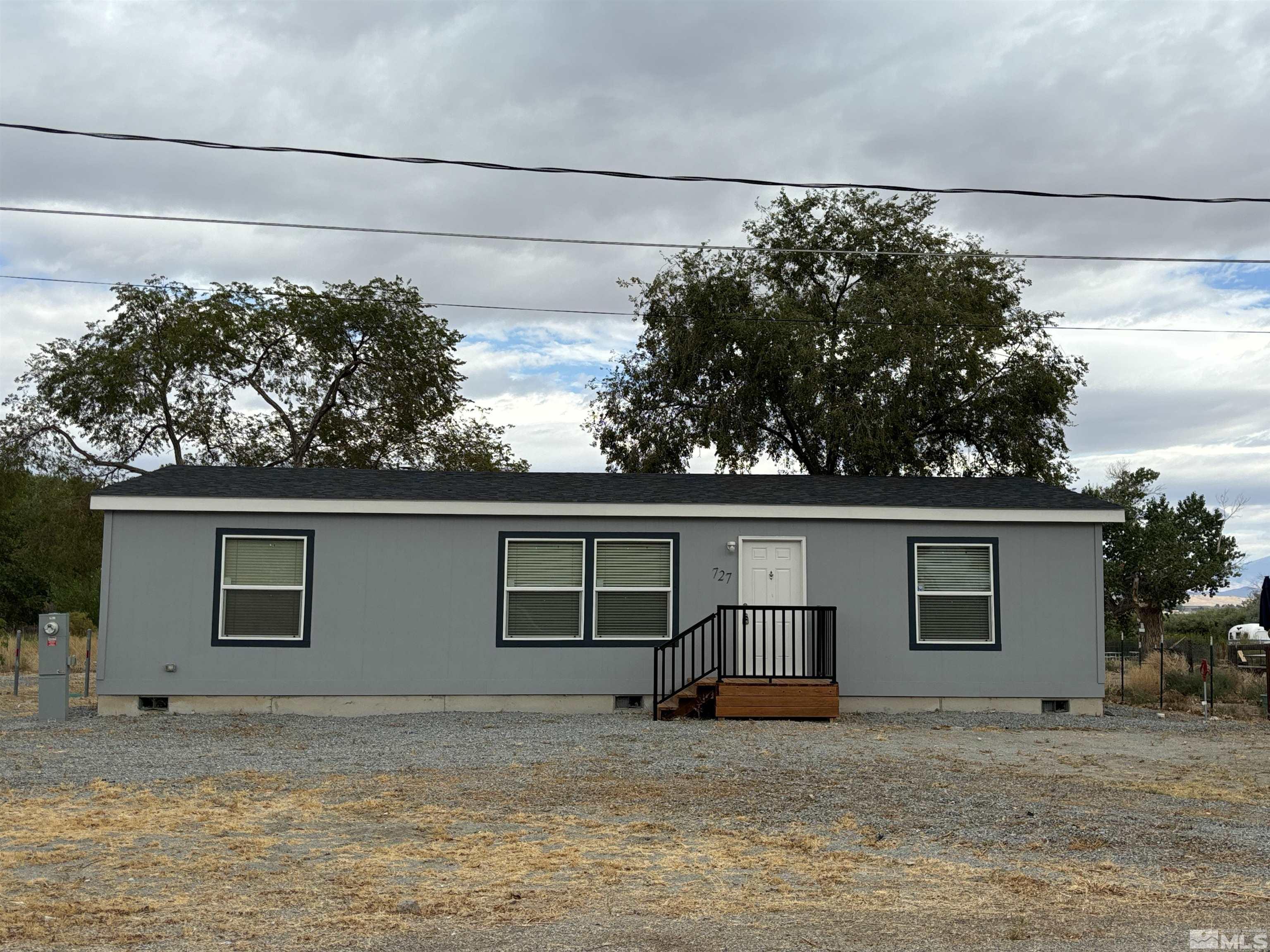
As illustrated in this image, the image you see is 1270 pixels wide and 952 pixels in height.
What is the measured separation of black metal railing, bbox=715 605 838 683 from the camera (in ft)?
41.2

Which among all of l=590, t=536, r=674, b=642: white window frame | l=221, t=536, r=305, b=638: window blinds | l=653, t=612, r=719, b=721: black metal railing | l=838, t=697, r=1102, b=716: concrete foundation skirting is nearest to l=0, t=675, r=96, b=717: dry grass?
l=221, t=536, r=305, b=638: window blinds

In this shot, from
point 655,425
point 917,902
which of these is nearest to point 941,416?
point 655,425

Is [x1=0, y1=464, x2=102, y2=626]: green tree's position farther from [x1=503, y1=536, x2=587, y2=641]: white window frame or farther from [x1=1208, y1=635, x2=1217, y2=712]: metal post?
[x1=1208, y1=635, x2=1217, y2=712]: metal post

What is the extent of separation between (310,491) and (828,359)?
13.2 m

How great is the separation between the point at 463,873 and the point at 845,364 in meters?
19.2

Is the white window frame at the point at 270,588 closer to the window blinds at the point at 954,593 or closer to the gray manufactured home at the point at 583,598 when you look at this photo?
the gray manufactured home at the point at 583,598

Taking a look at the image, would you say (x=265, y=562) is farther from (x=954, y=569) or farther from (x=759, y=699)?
(x=954, y=569)

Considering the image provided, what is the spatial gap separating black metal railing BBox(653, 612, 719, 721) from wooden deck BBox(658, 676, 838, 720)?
1.21ft

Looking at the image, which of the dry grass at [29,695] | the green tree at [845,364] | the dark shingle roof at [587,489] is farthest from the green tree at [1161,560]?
the dry grass at [29,695]

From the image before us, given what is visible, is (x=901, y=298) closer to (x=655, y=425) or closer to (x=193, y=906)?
(x=655, y=425)

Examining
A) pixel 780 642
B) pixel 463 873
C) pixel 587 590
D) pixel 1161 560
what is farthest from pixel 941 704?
pixel 1161 560

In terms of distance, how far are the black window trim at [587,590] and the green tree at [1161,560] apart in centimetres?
1886

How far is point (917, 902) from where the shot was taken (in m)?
5.08

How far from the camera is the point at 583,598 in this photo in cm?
1335
